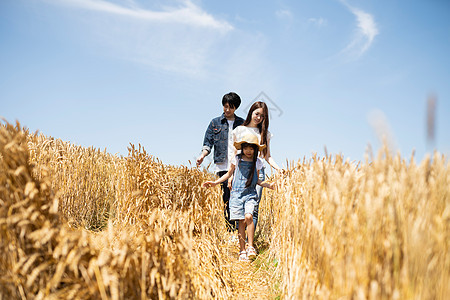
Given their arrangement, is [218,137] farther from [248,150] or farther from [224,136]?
[248,150]

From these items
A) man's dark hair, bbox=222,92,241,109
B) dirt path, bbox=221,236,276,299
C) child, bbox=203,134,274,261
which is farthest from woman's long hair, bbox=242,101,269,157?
dirt path, bbox=221,236,276,299

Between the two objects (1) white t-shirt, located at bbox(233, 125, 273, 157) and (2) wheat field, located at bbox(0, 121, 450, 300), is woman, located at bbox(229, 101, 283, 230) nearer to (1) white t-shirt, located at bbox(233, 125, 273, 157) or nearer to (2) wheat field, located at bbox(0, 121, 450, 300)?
(1) white t-shirt, located at bbox(233, 125, 273, 157)

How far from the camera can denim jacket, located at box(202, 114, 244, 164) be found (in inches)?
184

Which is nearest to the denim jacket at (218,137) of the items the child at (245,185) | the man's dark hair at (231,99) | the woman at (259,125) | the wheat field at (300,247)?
the man's dark hair at (231,99)

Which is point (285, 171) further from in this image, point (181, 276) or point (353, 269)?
point (353, 269)

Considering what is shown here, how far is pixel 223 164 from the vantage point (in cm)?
465

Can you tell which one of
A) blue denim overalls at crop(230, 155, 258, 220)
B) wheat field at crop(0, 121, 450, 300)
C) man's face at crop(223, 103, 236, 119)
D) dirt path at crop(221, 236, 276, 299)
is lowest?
dirt path at crop(221, 236, 276, 299)

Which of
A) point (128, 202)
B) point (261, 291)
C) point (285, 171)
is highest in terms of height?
point (285, 171)

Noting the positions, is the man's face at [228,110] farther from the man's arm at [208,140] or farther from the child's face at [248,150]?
the child's face at [248,150]

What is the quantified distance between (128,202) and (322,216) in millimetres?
2279

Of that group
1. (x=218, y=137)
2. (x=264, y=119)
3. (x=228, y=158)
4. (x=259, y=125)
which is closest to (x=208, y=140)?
(x=218, y=137)

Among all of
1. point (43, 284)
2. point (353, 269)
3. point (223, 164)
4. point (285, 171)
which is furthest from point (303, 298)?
point (223, 164)

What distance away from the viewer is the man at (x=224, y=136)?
4.61 m

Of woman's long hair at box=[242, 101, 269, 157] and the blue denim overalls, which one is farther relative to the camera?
woman's long hair at box=[242, 101, 269, 157]
